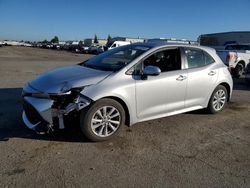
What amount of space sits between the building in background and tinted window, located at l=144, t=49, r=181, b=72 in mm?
35334

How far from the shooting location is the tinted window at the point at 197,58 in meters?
5.38

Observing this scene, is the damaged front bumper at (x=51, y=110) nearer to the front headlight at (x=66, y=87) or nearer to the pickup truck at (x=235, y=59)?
the front headlight at (x=66, y=87)

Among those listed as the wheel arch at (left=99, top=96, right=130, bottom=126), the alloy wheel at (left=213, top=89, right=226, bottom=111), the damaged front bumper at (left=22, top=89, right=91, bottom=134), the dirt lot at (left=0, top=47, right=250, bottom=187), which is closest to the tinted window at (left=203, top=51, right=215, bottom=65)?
the alloy wheel at (left=213, top=89, right=226, bottom=111)

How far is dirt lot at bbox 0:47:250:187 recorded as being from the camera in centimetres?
320

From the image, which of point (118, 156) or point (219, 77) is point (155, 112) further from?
point (219, 77)

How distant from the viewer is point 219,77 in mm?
5906

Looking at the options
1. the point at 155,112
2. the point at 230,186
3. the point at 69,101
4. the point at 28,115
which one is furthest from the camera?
the point at 155,112

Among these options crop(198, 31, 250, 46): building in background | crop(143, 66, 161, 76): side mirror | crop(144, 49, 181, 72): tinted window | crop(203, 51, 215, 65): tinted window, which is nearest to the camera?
crop(143, 66, 161, 76): side mirror

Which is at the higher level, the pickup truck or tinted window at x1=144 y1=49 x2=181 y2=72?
tinted window at x1=144 y1=49 x2=181 y2=72

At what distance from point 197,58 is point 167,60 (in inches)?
32.7

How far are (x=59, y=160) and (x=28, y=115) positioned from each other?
1.14 m

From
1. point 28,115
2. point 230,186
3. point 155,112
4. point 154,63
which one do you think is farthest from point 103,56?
point 230,186

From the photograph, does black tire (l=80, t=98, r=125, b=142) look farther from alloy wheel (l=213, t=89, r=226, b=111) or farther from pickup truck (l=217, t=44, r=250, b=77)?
pickup truck (l=217, t=44, r=250, b=77)

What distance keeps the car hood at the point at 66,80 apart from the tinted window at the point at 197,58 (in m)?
1.90
